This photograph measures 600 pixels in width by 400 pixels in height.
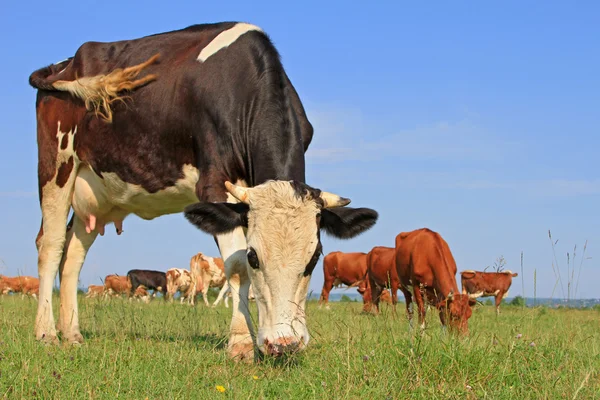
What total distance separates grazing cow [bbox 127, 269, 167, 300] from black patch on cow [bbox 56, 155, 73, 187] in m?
23.8

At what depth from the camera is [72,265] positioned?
8.77 metres

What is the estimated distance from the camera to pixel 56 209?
8.53 meters

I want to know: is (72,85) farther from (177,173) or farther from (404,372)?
(404,372)

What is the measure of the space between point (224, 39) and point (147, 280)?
25.7 meters

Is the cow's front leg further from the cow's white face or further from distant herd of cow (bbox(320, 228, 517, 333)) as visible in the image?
distant herd of cow (bbox(320, 228, 517, 333))

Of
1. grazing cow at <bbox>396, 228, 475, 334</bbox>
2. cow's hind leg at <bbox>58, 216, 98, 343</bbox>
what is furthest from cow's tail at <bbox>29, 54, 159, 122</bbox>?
grazing cow at <bbox>396, 228, 475, 334</bbox>

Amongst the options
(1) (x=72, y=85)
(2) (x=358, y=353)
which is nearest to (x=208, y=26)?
(1) (x=72, y=85)

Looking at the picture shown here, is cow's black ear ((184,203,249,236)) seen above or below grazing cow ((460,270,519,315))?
above

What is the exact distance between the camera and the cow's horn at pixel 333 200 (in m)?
5.96

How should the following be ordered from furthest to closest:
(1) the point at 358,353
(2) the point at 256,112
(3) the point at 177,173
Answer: (3) the point at 177,173, (2) the point at 256,112, (1) the point at 358,353

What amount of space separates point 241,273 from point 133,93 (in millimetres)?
2708

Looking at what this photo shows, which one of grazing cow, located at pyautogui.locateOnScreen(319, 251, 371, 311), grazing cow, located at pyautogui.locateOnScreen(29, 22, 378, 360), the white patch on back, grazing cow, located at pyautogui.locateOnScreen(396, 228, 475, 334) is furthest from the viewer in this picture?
grazing cow, located at pyautogui.locateOnScreen(319, 251, 371, 311)

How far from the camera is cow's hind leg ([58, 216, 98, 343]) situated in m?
8.32

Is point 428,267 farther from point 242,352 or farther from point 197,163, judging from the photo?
point 242,352
